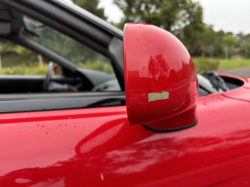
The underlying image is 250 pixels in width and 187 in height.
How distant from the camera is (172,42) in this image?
690 mm

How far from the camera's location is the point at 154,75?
600mm

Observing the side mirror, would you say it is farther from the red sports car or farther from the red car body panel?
the red car body panel

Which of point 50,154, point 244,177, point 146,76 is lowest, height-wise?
point 244,177

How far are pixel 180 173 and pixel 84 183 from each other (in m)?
0.38

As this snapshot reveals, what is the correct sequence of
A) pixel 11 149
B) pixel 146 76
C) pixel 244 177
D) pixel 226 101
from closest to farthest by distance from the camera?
pixel 146 76 < pixel 11 149 < pixel 244 177 < pixel 226 101

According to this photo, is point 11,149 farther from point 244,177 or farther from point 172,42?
point 244,177

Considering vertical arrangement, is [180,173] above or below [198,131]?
below

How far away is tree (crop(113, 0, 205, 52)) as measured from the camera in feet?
43.2

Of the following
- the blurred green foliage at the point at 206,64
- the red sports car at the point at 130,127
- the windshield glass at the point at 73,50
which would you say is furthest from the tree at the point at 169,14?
the red sports car at the point at 130,127

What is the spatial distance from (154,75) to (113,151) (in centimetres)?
34

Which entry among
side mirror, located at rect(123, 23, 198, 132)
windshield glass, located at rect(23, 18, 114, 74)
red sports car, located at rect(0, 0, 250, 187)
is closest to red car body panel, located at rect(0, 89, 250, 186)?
red sports car, located at rect(0, 0, 250, 187)

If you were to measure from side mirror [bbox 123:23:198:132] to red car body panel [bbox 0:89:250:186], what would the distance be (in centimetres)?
18

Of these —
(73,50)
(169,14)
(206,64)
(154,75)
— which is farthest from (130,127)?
(206,64)

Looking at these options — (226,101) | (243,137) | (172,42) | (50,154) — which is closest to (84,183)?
(50,154)
